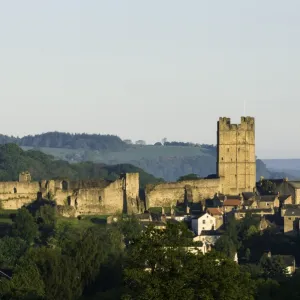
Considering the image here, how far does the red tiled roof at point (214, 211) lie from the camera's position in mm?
82662

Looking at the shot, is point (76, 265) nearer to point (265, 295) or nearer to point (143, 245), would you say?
point (265, 295)

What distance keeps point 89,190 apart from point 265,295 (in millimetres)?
32868

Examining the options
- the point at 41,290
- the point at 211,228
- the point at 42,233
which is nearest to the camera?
the point at 41,290

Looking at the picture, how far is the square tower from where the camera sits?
90938 mm

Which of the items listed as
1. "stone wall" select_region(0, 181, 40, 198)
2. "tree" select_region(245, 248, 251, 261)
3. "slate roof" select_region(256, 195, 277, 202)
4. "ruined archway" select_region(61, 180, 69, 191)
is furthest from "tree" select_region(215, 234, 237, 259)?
"stone wall" select_region(0, 181, 40, 198)

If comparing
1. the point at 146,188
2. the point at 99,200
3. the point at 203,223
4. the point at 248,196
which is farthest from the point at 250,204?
the point at 99,200

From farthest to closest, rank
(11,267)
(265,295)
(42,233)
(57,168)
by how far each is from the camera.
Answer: (57,168)
(42,233)
(11,267)
(265,295)

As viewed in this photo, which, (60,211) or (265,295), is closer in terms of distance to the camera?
(265,295)

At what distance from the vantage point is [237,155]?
92312mm

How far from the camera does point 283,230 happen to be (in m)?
81.2

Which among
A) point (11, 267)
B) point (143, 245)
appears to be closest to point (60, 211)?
point (11, 267)

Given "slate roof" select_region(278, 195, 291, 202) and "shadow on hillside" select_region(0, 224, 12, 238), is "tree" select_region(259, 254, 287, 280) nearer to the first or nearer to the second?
"shadow on hillside" select_region(0, 224, 12, 238)

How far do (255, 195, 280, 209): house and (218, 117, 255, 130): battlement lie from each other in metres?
6.80

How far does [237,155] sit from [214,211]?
9.82 metres
